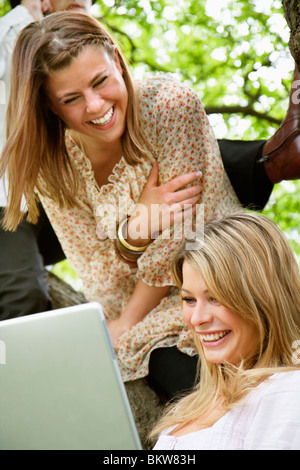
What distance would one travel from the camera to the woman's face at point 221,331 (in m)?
1.90

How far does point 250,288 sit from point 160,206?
80 centimetres

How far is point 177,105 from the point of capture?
2529 millimetres

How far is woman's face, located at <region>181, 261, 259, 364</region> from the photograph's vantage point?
1.90 meters

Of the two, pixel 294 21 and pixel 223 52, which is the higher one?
pixel 294 21

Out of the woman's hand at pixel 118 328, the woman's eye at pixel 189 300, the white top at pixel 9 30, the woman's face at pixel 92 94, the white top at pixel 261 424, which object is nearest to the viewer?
the white top at pixel 261 424

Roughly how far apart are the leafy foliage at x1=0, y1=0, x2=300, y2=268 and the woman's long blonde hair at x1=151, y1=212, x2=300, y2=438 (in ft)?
8.99

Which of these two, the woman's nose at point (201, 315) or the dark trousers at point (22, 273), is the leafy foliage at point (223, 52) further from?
the woman's nose at point (201, 315)

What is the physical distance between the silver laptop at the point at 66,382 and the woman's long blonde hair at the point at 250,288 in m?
0.61

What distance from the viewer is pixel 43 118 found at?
261 cm

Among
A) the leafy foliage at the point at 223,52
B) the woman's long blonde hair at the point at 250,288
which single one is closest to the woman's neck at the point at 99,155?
the woman's long blonde hair at the point at 250,288

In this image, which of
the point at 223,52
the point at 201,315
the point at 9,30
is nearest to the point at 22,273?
the point at 201,315

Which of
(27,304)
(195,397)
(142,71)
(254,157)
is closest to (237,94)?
(142,71)

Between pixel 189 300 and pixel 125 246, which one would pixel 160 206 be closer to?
pixel 125 246
